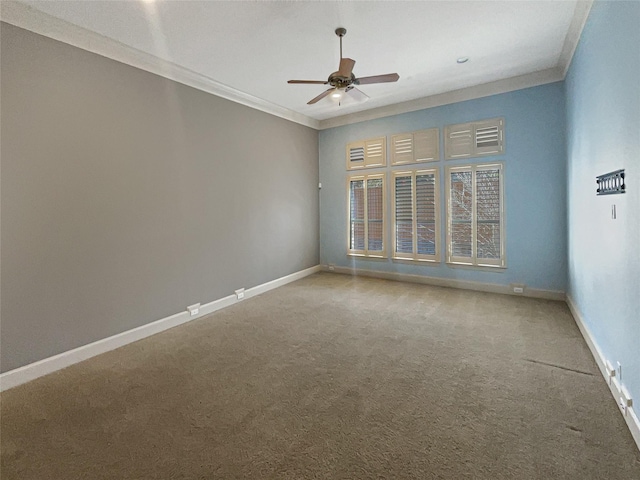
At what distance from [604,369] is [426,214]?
10.7 feet

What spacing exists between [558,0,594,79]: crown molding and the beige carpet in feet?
10.1

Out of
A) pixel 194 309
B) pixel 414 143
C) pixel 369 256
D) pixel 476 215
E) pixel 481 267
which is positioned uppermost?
pixel 414 143

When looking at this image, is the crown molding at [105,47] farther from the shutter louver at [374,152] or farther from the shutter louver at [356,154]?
the shutter louver at [374,152]

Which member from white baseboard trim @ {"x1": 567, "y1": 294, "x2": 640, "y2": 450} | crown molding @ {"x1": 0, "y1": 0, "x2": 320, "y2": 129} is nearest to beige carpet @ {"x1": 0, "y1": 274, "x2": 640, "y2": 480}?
white baseboard trim @ {"x1": 567, "y1": 294, "x2": 640, "y2": 450}

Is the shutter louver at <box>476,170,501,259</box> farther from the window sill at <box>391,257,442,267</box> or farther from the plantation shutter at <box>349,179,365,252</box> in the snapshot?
the plantation shutter at <box>349,179,365,252</box>

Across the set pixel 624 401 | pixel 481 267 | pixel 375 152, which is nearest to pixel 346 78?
pixel 375 152

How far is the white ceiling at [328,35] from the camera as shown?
9.03 ft

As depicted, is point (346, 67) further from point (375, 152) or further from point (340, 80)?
point (375, 152)

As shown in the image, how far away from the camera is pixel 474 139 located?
482 centimetres

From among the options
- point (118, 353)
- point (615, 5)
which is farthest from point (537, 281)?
point (118, 353)

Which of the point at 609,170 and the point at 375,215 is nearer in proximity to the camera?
the point at 609,170

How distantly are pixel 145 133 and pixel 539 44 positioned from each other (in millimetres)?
4593

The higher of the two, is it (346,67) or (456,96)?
(456,96)

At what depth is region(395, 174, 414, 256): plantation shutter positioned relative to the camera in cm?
548
